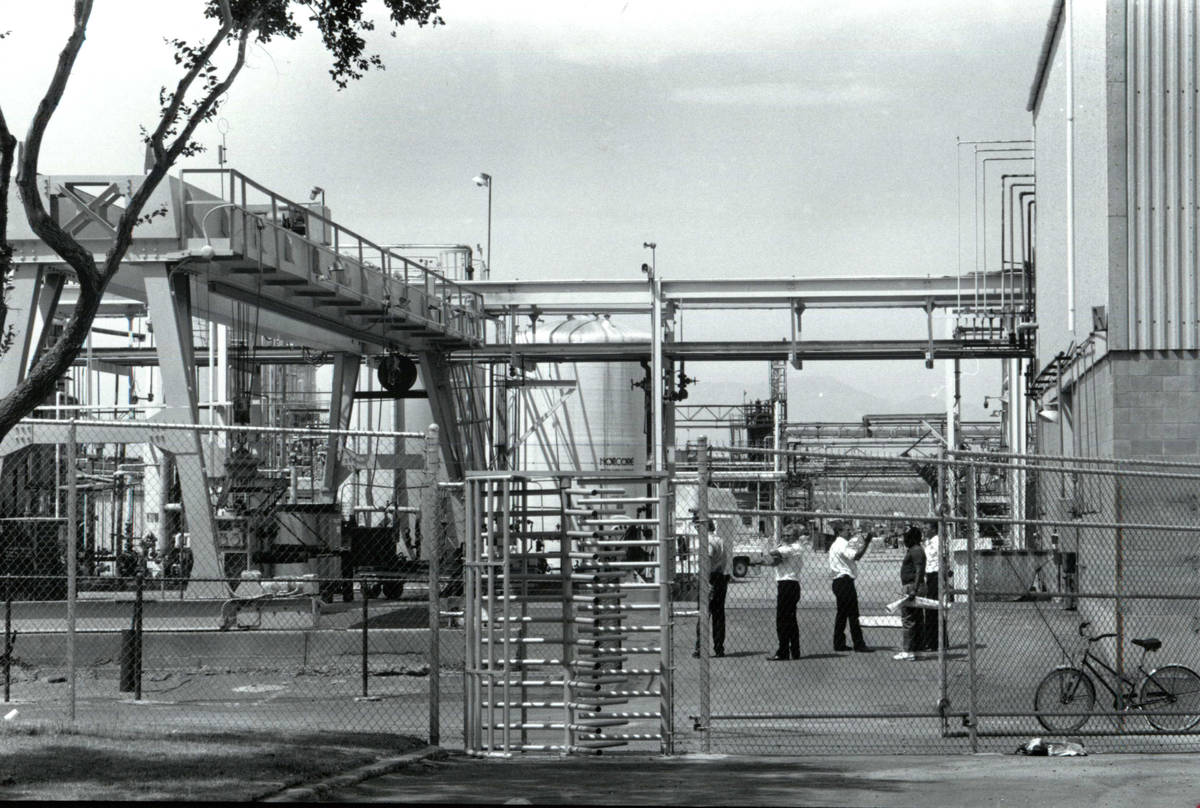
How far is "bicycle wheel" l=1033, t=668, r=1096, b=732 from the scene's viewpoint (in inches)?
514

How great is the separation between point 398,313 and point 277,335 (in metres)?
2.57

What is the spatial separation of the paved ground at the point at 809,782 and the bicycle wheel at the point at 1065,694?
2.77 feet

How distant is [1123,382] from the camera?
1869 centimetres

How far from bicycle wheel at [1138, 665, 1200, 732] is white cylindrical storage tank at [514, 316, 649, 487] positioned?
2767cm

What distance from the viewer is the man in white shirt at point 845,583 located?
15.4 m

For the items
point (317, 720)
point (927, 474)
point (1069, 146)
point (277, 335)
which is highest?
point (1069, 146)

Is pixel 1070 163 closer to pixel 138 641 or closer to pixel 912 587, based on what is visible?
pixel 912 587

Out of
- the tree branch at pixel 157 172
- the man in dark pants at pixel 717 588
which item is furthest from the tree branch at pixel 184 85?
the man in dark pants at pixel 717 588

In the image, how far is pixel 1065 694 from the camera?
516 inches

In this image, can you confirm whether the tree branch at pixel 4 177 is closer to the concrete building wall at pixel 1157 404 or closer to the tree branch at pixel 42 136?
the tree branch at pixel 42 136

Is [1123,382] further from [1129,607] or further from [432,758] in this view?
[432,758]

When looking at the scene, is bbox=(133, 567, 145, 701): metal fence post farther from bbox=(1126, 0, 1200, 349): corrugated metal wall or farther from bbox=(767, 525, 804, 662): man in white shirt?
bbox=(1126, 0, 1200, 349): corrugated metal wall

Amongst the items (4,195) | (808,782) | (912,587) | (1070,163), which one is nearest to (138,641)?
(4,195)

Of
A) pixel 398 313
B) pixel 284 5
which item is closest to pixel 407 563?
pixel 398 313
